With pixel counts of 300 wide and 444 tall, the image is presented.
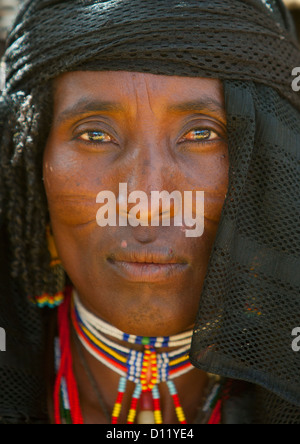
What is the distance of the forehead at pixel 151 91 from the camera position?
2305 mm

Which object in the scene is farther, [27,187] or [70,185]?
[27,187]

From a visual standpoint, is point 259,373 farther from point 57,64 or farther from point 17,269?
point 57,64

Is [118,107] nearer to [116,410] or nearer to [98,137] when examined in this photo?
[98,137]

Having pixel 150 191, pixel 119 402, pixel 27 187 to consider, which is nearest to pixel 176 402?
pixel 119 402

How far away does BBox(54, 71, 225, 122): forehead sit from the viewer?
230cm

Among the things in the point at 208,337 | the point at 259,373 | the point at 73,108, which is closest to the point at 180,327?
the point at 208,337

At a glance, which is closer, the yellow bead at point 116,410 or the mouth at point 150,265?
the mouth at point 150,265

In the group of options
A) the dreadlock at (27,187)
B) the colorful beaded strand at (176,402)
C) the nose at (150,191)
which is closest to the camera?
the nose at (150,191)

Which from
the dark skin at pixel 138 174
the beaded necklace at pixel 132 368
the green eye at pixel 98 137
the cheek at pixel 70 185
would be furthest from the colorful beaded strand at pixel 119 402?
the green eye at pixel 98 137

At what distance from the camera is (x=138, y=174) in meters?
2.27

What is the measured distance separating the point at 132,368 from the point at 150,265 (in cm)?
52

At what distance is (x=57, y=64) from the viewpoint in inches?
95.0

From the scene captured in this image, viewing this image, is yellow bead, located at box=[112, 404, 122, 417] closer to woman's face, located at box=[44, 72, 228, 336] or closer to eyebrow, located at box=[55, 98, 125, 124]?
woman's face, located at box=[44, 72, 228, 336]

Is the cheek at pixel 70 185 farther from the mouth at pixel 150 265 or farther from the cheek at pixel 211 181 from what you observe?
the cheek at pixel 211 181
